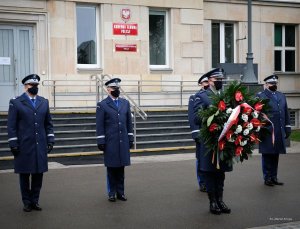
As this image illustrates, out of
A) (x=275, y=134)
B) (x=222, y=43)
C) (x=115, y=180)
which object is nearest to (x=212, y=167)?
(x=115, y=180)

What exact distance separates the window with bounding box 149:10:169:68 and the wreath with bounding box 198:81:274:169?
512 inches

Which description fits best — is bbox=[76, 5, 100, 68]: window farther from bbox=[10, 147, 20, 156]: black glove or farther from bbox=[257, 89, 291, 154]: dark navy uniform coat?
bbox=[10, 147, 20, 156]: black glove

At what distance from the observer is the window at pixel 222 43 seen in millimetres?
23750

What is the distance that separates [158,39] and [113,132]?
471 inches

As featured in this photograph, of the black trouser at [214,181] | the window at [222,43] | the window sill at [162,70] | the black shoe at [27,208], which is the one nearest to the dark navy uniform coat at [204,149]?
the black trouser at [214,181]

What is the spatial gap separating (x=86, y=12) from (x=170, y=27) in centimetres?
319

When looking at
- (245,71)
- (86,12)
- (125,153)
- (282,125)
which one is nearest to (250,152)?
(125,153)

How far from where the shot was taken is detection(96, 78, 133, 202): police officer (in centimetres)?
969

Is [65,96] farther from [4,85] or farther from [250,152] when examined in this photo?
[250,152]

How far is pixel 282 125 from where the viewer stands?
11.3 m

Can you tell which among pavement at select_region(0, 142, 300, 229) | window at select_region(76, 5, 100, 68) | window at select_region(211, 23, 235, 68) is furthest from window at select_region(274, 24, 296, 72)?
pavement at select_region(0, 142, 300, 229)

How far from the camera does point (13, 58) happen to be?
1892 centimetres

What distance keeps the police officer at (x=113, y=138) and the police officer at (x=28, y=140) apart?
111 centimetres

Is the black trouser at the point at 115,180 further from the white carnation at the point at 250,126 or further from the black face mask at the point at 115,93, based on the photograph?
the white carnation at the point at 250,126
